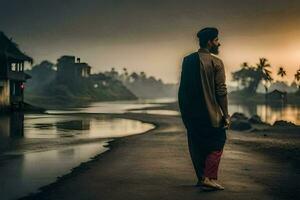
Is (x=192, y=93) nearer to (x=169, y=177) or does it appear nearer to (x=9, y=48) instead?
(x=169, y=177)

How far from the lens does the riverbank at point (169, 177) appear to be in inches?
228

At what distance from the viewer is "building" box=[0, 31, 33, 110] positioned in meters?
38.4

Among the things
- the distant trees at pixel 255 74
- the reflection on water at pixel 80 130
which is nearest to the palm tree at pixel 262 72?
the distant trees at pixel 255 74

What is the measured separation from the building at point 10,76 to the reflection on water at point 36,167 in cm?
2768

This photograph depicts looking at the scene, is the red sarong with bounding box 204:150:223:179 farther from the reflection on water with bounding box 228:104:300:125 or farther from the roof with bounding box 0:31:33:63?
the roof with bounding box 0:31:33:63

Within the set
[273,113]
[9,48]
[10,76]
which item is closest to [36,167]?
[10,76]

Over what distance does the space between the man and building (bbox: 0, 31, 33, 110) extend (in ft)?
111

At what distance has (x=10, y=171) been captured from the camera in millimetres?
8141

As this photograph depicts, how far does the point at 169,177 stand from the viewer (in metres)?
7.11

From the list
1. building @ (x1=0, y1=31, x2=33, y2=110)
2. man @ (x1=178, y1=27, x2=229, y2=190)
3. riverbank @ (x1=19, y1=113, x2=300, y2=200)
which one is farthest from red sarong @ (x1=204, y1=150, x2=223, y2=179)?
building @ (x1=0, y1=31, x2=33, y2=110)

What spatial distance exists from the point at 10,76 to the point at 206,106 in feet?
123

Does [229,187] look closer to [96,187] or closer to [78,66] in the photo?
[96,187]

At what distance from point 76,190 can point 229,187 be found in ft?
7.54

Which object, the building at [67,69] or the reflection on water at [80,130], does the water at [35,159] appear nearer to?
the reflection on water at [80,130]
